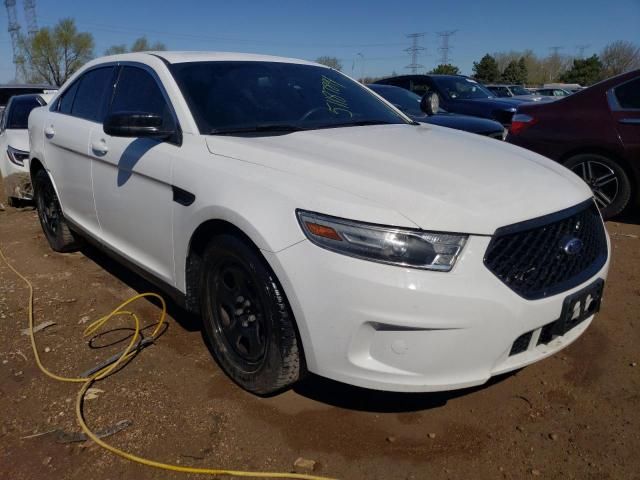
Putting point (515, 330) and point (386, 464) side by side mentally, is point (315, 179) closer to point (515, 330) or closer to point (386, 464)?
point (515, 330)

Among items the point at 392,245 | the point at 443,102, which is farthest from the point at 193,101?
the point at 443,102

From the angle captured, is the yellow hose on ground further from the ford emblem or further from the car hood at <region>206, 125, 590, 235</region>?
the ford emblem

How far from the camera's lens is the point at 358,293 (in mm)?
2020

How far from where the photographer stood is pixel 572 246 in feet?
7.47

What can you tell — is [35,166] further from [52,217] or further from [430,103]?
[430,103]

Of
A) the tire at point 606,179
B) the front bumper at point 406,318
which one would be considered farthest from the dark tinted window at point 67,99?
the tire at point 606,179

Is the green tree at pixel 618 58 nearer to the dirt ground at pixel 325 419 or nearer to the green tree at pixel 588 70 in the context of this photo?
the green tree at pixel 588 70

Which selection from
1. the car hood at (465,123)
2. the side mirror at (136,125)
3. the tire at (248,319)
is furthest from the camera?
the car hood at (465,123)

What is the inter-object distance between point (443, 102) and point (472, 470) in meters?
8.32

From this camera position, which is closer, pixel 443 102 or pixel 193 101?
pixel 193 101

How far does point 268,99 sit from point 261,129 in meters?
0.34

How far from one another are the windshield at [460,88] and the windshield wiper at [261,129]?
730 centimetres

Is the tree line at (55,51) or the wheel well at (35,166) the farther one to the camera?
the tree line at (55,51)

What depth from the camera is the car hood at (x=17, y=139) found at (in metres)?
6.81
